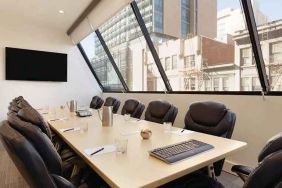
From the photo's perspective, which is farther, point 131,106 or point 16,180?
point 131,106

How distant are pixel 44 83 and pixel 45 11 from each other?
76.4 inches

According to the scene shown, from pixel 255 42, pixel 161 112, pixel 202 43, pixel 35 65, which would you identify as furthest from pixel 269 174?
pixel 35 65

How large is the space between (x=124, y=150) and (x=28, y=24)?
5496mm

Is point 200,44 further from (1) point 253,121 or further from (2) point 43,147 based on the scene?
(2) point 43,147

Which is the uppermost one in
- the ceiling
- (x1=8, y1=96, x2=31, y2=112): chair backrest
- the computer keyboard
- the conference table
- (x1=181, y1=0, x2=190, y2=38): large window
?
the ceiling

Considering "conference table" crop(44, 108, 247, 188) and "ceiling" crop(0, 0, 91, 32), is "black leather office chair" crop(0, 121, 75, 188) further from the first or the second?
"ceiling" crop(0, 0, 91, 32)

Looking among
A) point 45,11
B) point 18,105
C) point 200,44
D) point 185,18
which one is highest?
point 45,11

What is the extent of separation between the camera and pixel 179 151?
141cm

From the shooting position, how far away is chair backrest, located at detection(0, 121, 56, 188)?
2.93ft

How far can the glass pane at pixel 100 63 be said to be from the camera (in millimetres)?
6008

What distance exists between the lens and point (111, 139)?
5.98 ft

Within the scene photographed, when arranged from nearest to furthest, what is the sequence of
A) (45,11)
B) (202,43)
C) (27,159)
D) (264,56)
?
(27,159) → (264,56) → (202,43) → (45,11)

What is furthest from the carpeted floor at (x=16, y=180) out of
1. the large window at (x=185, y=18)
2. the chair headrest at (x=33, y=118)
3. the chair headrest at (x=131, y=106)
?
the large window at (x=185, y=18)

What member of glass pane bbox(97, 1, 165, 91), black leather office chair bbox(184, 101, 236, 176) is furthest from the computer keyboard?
glass pane bbox(97, 1, 165, 91)
